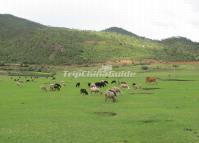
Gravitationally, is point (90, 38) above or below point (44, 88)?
above

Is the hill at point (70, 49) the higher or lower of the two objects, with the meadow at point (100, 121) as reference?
higher

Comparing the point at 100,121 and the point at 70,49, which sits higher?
the point at 70,49

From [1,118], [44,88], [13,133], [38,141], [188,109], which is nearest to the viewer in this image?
[38,141]

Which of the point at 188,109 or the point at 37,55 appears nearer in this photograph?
the point at 188,109

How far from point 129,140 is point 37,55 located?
420 feet

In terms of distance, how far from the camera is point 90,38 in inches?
6786

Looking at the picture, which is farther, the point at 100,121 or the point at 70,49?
the point at 70,49

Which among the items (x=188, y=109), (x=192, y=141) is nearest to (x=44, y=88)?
(x=188, y=109)

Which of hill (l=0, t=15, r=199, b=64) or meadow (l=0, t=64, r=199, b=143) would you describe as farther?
hill (l=0, t=15, r=199, b=64)

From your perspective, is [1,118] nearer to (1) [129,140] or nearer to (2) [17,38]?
(1) [129,140]

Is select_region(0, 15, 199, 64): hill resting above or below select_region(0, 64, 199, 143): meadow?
above

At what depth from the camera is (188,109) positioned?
27.8 metres

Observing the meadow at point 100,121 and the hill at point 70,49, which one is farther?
the hill at point 70,49

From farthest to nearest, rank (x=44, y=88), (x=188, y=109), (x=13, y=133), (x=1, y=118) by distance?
(x=44, y=88)
(x=188, y=109)
(x=1, y=118)
(x=13, y=133)
